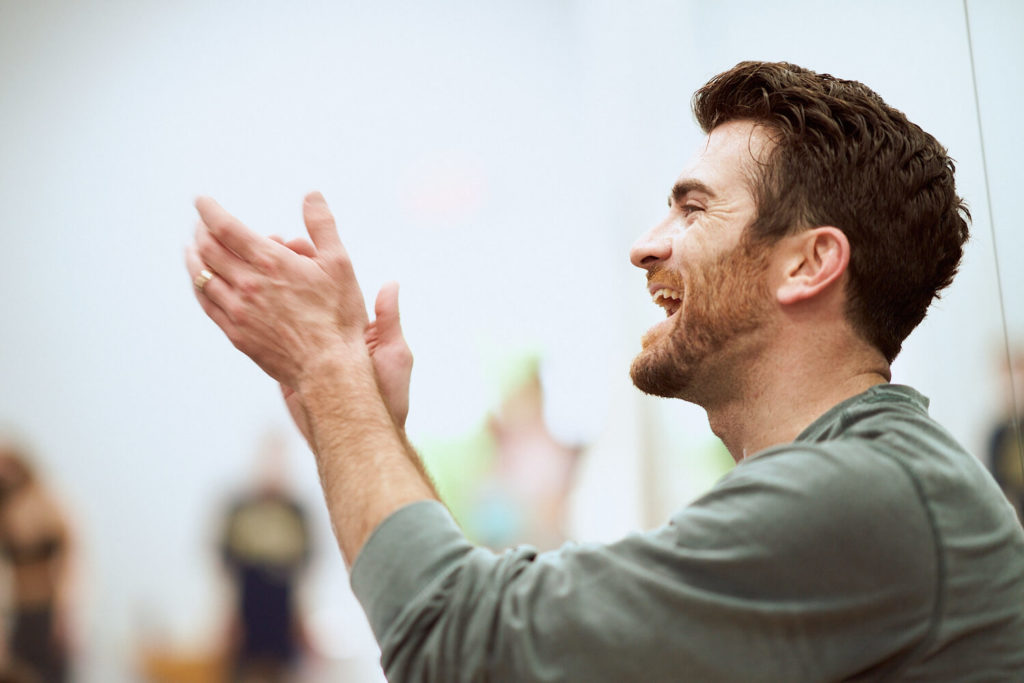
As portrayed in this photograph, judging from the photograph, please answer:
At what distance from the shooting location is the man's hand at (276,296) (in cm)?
107

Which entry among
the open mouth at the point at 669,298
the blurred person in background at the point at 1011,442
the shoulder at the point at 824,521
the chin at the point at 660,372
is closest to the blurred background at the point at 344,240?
the blurred person in background at the point at 1011,442

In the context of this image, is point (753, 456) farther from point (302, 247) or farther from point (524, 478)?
point (524, 478)

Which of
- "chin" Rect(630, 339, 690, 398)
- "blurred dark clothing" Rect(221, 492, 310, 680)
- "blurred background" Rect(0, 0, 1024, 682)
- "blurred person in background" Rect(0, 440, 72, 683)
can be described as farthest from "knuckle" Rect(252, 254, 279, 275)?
"blurred person in background" Rect(0, 440, 72, 683)

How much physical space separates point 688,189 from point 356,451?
0.64 metres

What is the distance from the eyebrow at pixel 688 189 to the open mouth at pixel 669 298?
13cm

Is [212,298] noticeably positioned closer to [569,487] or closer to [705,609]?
[705,609]

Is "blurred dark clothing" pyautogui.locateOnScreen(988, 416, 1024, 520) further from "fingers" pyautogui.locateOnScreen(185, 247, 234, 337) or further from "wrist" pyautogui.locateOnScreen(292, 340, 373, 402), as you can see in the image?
"fingers" pyautogui.locateOnScreen(185, 247, 234, 337)

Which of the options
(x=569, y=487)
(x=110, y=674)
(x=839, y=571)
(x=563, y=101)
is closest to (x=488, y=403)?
(x=569, y=487)

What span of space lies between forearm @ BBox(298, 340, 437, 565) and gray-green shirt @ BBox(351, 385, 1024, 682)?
0.11 ft

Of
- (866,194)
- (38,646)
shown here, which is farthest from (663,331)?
(38,646)

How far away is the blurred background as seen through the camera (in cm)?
334

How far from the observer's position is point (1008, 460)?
2.01m

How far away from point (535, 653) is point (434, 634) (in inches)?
3.6

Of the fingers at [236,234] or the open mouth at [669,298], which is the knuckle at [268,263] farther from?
the open mouth at [669,298]
